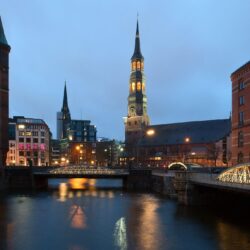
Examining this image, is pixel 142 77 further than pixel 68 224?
Yes

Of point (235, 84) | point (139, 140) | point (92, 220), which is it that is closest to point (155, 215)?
point (92, 220)

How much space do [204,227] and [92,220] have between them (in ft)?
43.8

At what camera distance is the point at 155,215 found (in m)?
49.6

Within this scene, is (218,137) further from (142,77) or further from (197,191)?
(197,191)

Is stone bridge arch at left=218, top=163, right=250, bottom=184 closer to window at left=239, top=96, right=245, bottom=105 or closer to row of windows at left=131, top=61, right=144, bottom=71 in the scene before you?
window at left=239, top=96, right=245, bottom=105

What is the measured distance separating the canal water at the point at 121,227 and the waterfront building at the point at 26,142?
132m

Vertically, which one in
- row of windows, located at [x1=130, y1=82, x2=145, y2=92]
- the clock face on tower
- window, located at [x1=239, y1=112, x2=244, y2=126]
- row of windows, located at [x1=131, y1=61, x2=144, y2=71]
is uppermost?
row of windows, located at [x1=131, y1=61, x2=144, y2=71]

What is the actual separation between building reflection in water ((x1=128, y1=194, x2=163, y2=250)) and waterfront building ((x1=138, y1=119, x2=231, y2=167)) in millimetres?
89224

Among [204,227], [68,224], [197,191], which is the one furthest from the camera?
[197,191]

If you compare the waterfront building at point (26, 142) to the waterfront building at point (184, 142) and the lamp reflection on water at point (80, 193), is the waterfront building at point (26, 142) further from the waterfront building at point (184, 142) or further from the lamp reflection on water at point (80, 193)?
the lamp reflection on water at point (80, 193)

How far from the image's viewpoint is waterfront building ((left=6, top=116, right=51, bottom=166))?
188 m

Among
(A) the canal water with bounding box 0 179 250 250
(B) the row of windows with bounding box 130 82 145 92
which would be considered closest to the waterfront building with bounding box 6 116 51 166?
(B) the row of windows with bounding box 130 82 145 92

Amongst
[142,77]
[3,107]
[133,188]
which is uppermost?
[142,77]

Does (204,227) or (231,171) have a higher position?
(231,171)
